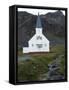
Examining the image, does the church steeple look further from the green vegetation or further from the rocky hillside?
the green vegetation

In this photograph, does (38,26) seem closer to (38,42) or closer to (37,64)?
(38,42)

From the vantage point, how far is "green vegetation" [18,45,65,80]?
2.96 metres

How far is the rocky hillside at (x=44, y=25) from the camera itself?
2.95 meters

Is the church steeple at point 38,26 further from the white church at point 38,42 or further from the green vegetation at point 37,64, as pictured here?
the green vegetation at point 37,64

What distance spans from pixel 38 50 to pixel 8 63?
295 millimetres

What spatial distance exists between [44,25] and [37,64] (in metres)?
0.34

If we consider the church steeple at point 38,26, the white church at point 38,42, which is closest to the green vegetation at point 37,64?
the white church at point 38,42

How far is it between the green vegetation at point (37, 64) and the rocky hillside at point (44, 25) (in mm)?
111

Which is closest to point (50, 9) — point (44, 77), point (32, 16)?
point (32, 16)

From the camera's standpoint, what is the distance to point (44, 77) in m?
3.05

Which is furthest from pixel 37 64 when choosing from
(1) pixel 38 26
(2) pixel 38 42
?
(1) pixel 38 26

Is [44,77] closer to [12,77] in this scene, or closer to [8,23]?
[12,77]

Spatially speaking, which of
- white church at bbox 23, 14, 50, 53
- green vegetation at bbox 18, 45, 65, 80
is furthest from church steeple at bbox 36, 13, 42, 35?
green vegetation at bbox 18, 45, 65, 80

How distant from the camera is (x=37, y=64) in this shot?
3.02 metres
